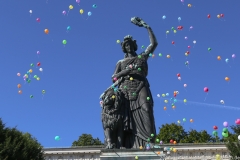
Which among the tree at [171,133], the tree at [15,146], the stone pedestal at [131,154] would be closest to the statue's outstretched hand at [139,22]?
the stone pedestal at [131,154]

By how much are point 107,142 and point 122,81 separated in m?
2.55

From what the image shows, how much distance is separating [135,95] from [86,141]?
53.0m

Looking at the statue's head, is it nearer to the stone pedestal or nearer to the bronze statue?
the bronze statue

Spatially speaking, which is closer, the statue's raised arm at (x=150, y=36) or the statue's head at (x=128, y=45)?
the statue's raised arm at (x=150, y=36)

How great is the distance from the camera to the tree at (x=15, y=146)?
28.1 m

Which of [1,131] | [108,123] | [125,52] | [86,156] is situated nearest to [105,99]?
[108,123]

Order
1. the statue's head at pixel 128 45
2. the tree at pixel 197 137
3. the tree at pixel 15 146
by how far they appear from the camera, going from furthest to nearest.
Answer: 1. the tree at pixel 197 137
2. the tree at pixel 15 146
3. the statue's head at pixel 128 45

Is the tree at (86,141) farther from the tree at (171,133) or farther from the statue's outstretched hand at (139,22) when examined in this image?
the statue's outstretched hand at (139,22)

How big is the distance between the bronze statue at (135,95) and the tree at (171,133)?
48.5 metres

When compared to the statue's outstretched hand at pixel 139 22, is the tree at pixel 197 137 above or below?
above

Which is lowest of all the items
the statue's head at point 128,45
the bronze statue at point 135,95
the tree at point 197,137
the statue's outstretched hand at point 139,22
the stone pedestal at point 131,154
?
the stone pedestal at point 131,154

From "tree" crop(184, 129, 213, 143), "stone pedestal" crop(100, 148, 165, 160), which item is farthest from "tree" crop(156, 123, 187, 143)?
"stone pedestal" crop(100, 148, 165, 160)

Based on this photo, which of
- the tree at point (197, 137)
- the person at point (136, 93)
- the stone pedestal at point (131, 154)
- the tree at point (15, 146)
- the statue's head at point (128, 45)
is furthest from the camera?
the tree at point (197, 137)

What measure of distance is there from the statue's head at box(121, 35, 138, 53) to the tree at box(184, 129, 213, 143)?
49.0 metres
